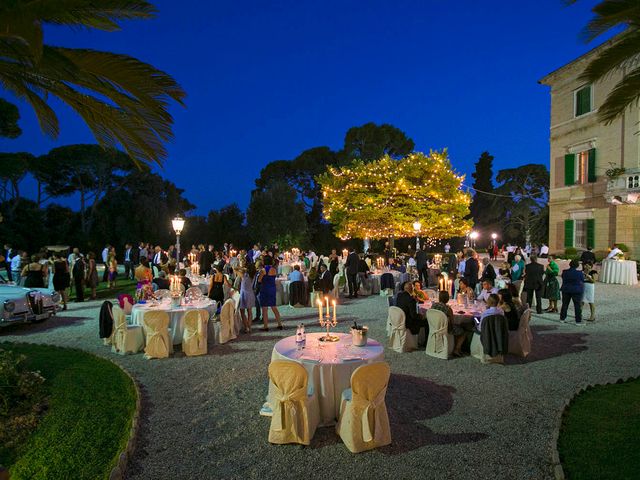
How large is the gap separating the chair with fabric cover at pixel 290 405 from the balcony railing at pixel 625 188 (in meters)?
20.5

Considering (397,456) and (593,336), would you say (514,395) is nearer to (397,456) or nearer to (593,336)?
(397,456)

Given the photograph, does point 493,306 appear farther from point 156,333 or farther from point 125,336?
point 125,336

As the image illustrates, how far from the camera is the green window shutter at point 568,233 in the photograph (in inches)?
935

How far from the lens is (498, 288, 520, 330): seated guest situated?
8070mm

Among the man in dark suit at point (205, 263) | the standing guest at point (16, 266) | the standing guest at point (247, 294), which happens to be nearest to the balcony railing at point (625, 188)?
the standing guest at point (247, 294)

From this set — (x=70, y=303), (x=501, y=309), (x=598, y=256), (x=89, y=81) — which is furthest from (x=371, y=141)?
(x=89, y=81)

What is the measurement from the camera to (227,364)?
771 cm

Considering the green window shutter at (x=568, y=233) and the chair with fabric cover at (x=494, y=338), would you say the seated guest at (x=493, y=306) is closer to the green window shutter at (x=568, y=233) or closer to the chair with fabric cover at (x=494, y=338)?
the chair with fabric cover at (x=494, y=338)

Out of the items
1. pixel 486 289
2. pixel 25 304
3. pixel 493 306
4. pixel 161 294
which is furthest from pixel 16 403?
pixel 486 289

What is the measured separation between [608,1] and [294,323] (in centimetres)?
846

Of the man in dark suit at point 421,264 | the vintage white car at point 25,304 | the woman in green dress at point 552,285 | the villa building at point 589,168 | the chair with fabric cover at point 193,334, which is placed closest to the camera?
the chair with fabric cover at point 193,334

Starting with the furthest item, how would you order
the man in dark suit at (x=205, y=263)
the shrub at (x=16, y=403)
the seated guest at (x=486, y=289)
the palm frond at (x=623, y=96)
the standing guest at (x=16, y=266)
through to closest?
the man in dark suit at (x=205, y=263) → the standing guest at (x=16, y=266) → the seated guest at (x=486, y=289) → the palm frond at (x=623, y=96) → the shrub at (x=16, y=403)

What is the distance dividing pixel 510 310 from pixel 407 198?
18.4m

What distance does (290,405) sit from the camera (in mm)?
4719
